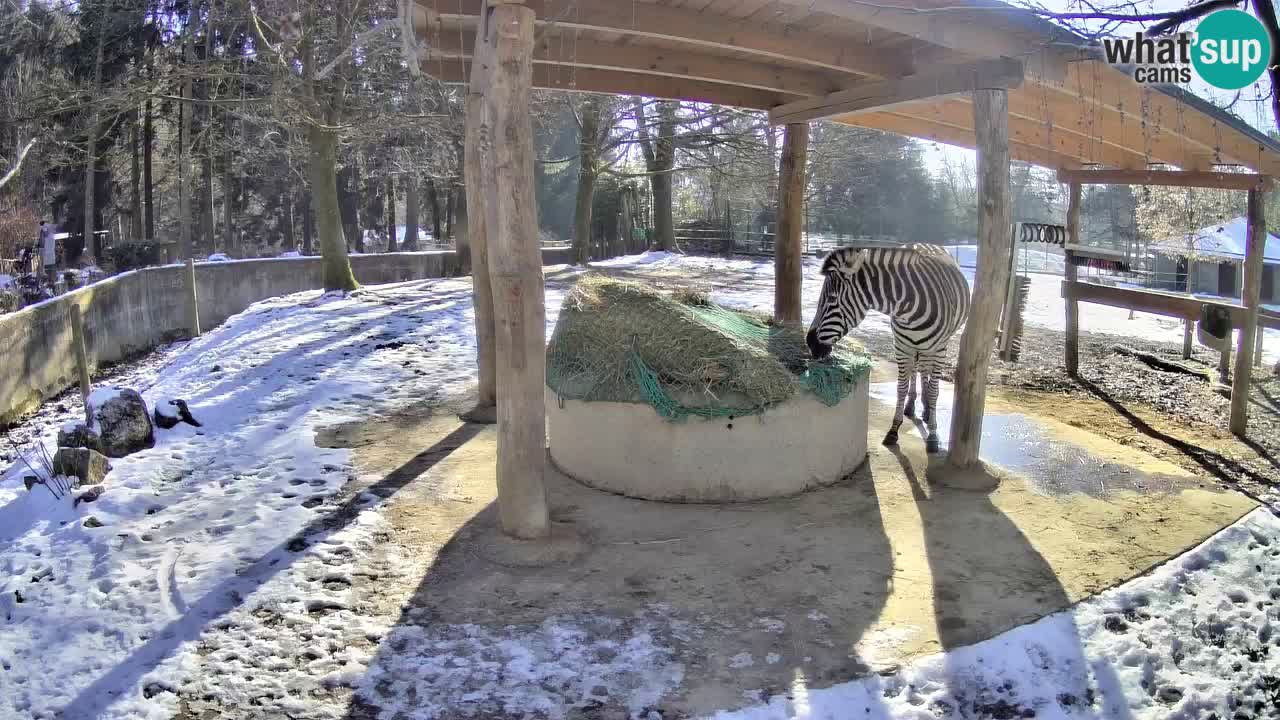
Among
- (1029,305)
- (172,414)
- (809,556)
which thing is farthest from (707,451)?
(1029,305)

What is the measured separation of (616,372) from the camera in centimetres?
557

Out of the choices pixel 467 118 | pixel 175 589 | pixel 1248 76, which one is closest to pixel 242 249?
pixel 467 118

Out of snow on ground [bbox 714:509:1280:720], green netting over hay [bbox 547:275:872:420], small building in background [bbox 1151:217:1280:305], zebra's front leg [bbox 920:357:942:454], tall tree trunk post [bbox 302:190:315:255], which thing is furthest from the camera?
tall tree trunk post [bbox 302:190:315:255]

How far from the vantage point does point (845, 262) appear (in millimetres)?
6730

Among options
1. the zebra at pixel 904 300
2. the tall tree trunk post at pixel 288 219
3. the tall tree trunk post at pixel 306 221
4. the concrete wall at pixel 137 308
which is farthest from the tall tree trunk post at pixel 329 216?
the tall tree trunk post at pixel 288 219

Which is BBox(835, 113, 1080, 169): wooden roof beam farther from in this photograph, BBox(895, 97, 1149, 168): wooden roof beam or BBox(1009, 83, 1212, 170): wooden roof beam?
BBox(1009, 83, 1212, 170): wooden roof beam

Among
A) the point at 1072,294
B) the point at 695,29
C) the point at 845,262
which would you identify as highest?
the point at 695,29

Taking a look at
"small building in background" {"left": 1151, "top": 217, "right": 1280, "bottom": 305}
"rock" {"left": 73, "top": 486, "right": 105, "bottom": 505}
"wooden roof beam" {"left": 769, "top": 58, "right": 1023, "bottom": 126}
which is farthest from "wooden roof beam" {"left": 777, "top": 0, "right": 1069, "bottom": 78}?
"small building in background" {"left": 1151, "top": 217, "right": 1280, "bottom": 305}

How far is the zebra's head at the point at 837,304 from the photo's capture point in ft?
20.1

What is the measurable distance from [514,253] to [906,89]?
3.67 meters

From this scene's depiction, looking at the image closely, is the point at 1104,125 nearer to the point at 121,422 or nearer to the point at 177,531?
the point at 177,531

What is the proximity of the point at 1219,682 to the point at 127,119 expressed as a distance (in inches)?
993

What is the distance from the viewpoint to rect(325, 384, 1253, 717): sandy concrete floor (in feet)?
12.4

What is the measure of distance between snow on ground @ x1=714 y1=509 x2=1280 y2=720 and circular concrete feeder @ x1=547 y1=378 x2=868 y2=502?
1964 mm
